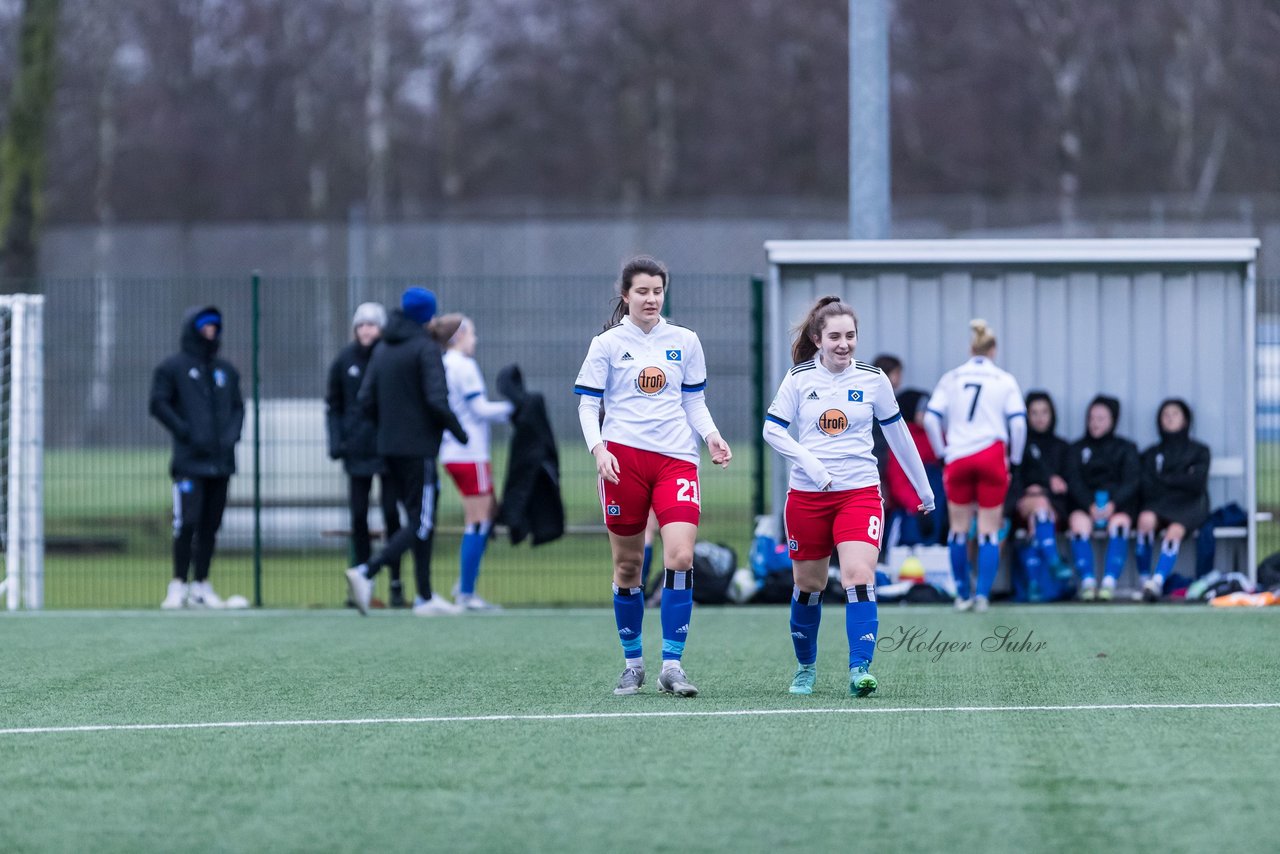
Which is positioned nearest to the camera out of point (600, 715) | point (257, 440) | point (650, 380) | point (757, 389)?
point (600, 715)

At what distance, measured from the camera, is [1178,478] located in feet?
42.9

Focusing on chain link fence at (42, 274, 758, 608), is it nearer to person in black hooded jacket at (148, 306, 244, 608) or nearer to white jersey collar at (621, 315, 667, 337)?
person in black hooded jacket at (148, 306, 244, 608)

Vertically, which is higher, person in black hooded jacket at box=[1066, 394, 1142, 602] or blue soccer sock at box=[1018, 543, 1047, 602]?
person in black hooded jacket at box=[1066, 394, 1142, 602]

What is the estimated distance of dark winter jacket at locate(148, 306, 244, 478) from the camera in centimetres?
1263

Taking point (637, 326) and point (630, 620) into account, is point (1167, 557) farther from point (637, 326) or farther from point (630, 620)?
point (637, 326)

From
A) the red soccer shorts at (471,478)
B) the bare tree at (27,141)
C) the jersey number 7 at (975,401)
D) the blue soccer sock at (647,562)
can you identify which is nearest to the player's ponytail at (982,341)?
the jersey number 7 at (975,401)

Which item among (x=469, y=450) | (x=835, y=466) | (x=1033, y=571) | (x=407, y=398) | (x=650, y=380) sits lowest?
(x=1033, y=571)

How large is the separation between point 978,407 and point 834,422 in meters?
4.52

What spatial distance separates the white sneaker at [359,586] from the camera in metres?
11.8

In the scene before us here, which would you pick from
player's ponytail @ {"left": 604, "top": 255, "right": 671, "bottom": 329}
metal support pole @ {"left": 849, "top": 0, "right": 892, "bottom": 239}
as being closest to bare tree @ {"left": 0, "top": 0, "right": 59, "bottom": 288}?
metal support pole @ {"left": 849, "top": 0, "right": 892, "bottom": 239}

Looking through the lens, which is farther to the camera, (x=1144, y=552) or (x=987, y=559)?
(x=1144, y=552)

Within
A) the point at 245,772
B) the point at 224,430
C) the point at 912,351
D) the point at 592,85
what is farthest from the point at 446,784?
the point at 592,85

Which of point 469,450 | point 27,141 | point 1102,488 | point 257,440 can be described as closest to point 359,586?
point 469,450

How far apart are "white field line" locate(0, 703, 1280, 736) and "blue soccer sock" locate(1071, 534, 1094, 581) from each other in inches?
234
